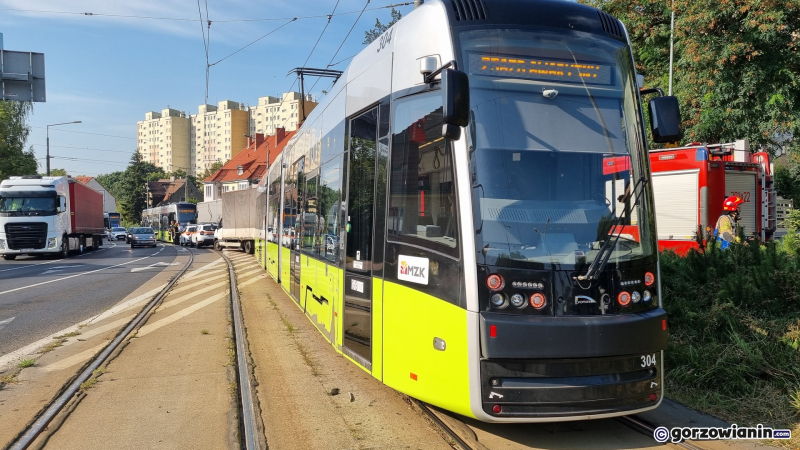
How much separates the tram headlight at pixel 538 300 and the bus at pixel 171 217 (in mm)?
51605

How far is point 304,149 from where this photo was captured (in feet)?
34.0

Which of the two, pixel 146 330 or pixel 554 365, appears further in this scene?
pixel 146 330

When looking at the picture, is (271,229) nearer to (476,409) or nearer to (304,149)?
(304,149)

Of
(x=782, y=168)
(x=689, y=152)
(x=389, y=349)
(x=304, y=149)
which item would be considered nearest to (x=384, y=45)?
(x=389, y=349)

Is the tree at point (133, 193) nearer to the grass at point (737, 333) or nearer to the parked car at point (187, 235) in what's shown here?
the parked car at point (187, 235)

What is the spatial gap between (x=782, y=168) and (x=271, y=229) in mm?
20581

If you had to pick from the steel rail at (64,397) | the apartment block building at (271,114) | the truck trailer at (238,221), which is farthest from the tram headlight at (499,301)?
the apartment block building at (271,114)

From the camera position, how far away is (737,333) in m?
6.55

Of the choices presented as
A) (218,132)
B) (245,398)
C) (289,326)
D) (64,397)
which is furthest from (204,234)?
(218,132)

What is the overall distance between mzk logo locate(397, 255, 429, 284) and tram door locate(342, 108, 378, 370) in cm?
62

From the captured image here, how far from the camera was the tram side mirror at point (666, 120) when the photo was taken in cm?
513

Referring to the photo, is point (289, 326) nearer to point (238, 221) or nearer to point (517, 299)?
point (517, 299)

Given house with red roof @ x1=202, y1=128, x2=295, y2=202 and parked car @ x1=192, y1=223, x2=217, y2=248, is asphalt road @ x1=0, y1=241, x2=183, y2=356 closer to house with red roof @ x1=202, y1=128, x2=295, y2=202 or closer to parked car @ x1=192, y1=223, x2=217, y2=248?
parked car @ x1=192, y1=223, x2=217, y2=248

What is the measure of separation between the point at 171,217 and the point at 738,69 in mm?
48490
